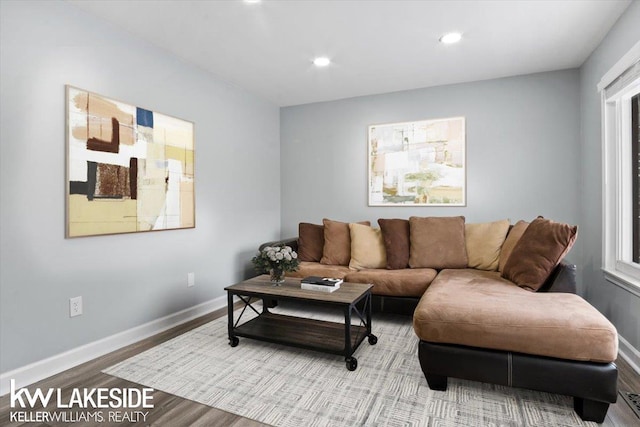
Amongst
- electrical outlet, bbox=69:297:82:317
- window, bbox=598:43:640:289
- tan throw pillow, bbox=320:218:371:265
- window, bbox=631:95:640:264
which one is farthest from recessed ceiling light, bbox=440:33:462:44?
electrical outlet, bbox=69:297:82:317

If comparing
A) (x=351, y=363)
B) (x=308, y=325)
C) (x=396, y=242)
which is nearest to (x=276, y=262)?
(x=308, y=325)

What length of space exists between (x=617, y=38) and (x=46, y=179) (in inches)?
165

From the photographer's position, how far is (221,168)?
12.3ft

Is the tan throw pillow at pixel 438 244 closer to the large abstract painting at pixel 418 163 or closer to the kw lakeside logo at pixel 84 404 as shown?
the large abstract painting at pixel 418 163

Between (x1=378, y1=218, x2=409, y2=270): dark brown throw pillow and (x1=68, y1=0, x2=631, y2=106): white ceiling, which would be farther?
(x1=378, y1=218, x2=409, y2=270): dark brown throw pillow

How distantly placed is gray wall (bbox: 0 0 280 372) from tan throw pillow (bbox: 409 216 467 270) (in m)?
2.06

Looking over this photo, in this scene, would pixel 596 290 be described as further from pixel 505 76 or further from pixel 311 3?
pixel 311 3

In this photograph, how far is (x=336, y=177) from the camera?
14.8 ft

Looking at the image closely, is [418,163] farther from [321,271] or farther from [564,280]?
[564,280]

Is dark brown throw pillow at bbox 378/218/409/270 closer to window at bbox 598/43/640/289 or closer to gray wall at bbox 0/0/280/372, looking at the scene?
window at bbox 598/43/640/289

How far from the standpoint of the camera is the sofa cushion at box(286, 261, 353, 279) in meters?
3.38

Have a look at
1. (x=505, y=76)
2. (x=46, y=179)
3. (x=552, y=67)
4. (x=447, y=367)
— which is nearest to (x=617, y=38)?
(x=552, y=67)

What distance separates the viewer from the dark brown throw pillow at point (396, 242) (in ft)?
11.4

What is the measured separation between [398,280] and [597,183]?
1954 millimetres
